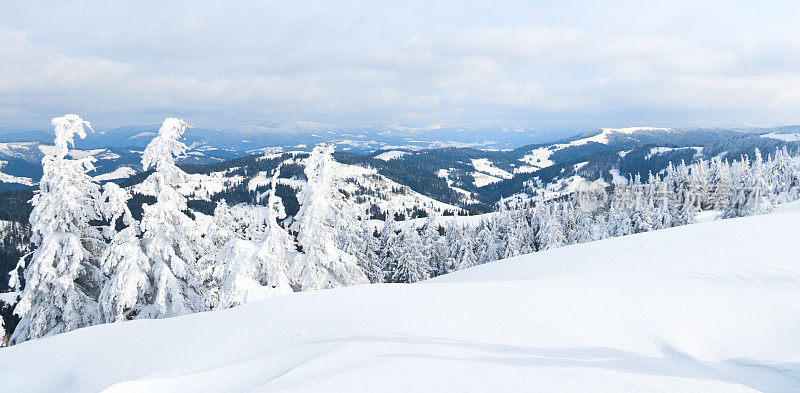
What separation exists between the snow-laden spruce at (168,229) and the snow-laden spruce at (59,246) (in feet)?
8.89

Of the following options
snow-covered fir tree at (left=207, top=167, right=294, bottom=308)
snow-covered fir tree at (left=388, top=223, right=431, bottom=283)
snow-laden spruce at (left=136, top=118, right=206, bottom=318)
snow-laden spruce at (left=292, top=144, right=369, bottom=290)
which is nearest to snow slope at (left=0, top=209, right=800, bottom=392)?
snow-covered fir tree at (left=207, top=167, right=294, bottom=308)

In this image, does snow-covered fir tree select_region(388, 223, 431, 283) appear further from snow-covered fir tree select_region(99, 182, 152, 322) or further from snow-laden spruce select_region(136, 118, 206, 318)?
snow-covered fir tree select_region(99, 182, 152, 322)

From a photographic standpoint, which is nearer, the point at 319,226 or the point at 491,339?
the point at 491,339

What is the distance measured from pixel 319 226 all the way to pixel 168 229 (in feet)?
23.2

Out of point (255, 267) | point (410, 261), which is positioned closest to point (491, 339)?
point (255, 267)

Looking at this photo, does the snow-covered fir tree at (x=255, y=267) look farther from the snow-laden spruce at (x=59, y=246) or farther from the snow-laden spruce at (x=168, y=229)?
the snow-laden spruce at (x=59, y=246)

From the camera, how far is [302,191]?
19.4 m

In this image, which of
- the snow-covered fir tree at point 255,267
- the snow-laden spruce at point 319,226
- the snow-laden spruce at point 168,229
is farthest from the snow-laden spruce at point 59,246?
the snow-laden spruce at point 319,226

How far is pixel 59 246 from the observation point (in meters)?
16.0

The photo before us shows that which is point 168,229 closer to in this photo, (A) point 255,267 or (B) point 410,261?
(A) point 255,267

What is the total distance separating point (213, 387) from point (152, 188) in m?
13.7

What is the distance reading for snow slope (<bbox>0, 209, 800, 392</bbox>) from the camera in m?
5.47

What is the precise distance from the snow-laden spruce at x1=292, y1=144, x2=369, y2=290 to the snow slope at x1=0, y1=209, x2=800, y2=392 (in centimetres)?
729

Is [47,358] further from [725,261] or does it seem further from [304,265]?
[725,261]
